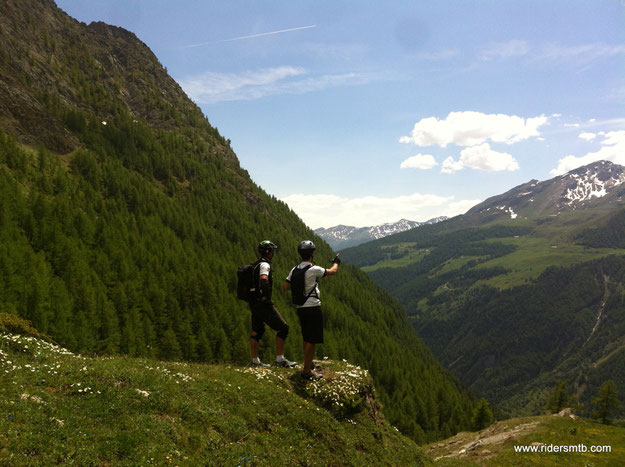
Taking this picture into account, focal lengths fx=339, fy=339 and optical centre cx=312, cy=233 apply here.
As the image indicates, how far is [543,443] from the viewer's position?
31.2m

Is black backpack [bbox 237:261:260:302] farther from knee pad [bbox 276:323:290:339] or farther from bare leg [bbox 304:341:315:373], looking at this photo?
bare leg [bbox 304:341:315:373]

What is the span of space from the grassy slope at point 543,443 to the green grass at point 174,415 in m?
15.1

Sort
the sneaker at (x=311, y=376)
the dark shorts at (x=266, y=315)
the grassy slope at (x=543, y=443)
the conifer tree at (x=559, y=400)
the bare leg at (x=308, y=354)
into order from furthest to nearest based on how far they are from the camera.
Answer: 1. the conifer tree at (x=559, y=400)
2. the grassy slope at (x=543, y=443)
3. the sneaker at (x=311, y=376)
4. the dark shorts at (x=266, y=315)
5. the bare leg at (x=308, y=354)

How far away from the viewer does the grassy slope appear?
90.9 feet

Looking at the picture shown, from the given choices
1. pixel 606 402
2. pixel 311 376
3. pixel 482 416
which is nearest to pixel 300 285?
pixel 311 376

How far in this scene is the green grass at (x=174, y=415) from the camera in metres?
7.88

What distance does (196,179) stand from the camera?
176125mm

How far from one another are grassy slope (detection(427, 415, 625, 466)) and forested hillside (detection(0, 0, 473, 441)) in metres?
41.1

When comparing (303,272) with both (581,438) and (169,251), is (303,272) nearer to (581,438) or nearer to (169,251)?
(581,438)

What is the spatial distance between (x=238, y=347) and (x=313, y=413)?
7411 cm

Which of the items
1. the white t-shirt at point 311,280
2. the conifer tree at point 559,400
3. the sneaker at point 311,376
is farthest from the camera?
the conifer tree at point 559,400

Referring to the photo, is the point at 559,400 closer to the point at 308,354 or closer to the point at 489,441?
the point at 489,441

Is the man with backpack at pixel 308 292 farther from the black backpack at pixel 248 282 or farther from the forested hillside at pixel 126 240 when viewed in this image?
the forested hillside at pixel 126 240

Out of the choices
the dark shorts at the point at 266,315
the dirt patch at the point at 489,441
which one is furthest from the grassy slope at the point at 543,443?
the dark shorts at the point at 266,315
